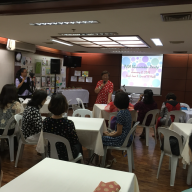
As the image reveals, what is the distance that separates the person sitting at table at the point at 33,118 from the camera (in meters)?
2.81

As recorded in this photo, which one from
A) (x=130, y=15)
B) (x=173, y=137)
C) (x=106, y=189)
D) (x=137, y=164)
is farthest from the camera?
(x=137, y=164)

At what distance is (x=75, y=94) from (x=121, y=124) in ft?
20.1

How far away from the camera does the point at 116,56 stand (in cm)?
920

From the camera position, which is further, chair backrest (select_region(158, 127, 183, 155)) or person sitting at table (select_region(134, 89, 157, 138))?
person sitting at table (select_region(134, 89, 157, 138))

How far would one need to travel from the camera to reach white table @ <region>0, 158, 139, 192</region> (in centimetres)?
127

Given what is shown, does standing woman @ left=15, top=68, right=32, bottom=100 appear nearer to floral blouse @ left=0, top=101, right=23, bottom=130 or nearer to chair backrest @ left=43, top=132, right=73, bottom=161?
floral blouse @ left=0, top=101, right=23, bottom=130

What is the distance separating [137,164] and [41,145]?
5.74 ft

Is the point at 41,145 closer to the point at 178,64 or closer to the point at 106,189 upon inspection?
the point at 106,189

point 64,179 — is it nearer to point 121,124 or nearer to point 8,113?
point 121,124

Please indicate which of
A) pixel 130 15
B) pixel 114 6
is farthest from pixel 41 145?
pixel 130 15

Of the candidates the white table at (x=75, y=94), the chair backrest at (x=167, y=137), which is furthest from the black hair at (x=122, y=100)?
the white table at (x=75, y=94)

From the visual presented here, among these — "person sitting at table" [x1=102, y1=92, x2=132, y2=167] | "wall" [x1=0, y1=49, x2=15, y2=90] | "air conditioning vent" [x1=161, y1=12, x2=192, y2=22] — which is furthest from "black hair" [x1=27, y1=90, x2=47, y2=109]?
"wall" [x1=0, y1=49, x2=15, y2=90]

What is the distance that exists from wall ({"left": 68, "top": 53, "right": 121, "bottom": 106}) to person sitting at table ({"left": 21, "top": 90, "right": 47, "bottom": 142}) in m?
6.68

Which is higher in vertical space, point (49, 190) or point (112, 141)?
point (49, 190)
